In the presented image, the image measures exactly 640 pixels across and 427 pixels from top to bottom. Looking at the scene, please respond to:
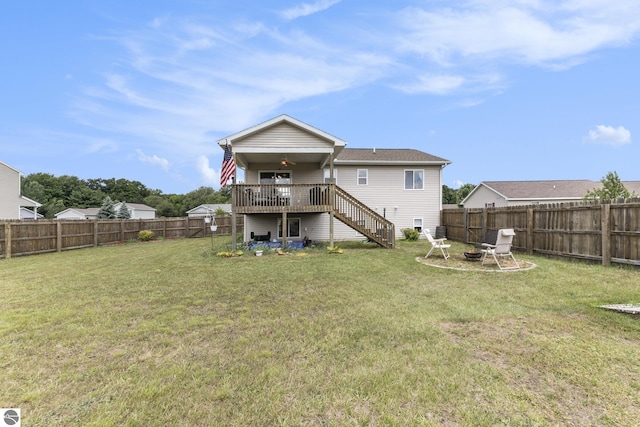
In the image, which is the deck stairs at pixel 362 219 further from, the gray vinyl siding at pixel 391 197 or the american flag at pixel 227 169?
the american flag at pixel 227 169

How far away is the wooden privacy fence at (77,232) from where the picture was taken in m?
12.0

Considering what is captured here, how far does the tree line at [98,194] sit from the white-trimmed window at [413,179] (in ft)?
157

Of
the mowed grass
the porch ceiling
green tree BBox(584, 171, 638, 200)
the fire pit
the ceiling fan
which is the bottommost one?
the mowed grass

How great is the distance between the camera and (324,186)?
40.4 feet

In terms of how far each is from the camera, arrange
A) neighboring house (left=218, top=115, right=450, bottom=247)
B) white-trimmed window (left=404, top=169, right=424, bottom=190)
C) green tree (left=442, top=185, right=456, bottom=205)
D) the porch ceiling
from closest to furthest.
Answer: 1. neighboring house (left=218, top=115, right=450, bottom=247)
2. the porch ceiling
3. white-trimmed window (left=404, top=169, right=424, bottom=190)
4. green tree (left=442, top=185, right=456, bottom=205)

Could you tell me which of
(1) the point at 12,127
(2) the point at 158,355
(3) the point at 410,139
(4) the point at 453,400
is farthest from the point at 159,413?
(1) the point at 12,127

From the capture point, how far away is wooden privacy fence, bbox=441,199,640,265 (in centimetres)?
758

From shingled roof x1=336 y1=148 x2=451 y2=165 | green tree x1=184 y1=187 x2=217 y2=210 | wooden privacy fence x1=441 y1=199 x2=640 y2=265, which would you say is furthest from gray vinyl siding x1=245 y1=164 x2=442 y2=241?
green tree x1=184 y1=187 x2=217 y2=210

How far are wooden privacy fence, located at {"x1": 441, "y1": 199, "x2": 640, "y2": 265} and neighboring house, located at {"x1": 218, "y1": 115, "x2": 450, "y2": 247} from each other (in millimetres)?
4707

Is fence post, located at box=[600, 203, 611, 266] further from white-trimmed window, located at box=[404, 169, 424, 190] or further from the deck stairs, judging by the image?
white-trimmed window, located at box=[404, 169, 424, 190]

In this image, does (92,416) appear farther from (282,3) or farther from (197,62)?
(197,62)

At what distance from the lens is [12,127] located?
71.3 feet

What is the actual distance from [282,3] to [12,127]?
24614mm

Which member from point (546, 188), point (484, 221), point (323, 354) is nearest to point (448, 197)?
point (546, 188)
